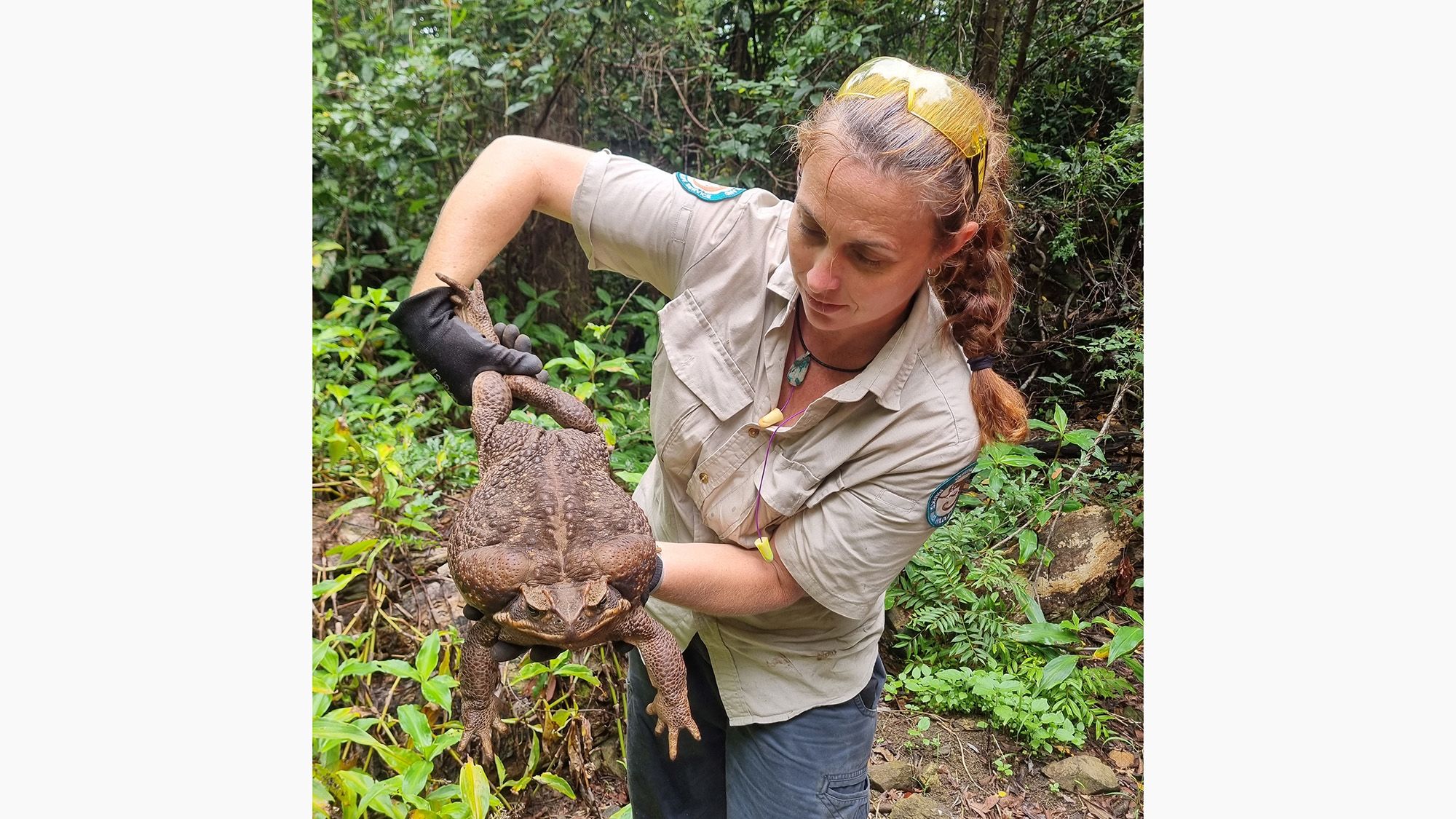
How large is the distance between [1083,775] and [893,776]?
76 cm

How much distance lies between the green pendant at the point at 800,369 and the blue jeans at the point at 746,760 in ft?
2.45

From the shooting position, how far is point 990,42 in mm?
4215

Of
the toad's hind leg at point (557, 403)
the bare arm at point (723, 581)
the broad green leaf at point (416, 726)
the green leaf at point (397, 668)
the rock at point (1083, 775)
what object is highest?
the toad's hind leg at point (557, 403)

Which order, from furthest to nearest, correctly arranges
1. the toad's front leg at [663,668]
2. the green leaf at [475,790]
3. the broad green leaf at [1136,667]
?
1. the broad green leaf at [1136,667]
2. the green leaf at [475,790]
3. the toad's front leg at [663,668]

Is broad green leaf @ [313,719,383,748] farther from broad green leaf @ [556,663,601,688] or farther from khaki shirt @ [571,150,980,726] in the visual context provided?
khaki shirt @ [571,150,980,726]

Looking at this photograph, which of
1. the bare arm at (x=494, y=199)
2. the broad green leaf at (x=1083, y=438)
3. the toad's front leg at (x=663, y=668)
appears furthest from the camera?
the broad green leaf at (x=1083, y=438)

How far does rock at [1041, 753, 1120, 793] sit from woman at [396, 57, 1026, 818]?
1687 mm

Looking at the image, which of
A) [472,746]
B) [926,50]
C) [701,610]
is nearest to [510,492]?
[701,610]

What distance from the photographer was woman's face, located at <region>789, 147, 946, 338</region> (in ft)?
5.21

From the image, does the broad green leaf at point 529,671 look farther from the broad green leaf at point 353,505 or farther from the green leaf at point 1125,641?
the green leaf at point 1125,641

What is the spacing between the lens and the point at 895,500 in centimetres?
191

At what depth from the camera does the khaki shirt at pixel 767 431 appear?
191cm

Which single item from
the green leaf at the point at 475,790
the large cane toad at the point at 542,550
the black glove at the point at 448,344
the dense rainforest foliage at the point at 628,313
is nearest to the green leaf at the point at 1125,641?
the dense rainforest foliage at the point at 628,313

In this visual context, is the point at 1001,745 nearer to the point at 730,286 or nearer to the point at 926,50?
the point at 730,286
